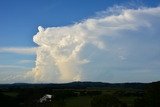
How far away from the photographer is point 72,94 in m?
145

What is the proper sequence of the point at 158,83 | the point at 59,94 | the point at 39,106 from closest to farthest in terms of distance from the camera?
the point at 158,83 → the point at 39,106 → the point at 59,94

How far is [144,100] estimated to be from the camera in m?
80.2

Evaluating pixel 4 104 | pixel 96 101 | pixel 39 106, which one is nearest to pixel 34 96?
pixel 39 106

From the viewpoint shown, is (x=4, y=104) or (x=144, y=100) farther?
(x=144, y=100)

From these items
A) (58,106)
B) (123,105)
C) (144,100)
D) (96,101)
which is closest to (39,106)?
(58,106)

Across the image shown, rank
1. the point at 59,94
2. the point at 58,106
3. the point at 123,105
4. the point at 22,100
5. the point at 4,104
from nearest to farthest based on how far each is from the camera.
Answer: the point at 4,104, the point at 123,105, the point at 58,106, the point at 22,100, the point at 59,94

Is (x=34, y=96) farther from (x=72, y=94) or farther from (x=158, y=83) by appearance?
(x=158, y=83)

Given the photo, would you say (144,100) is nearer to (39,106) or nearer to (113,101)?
(113,101)

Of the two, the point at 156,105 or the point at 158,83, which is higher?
the point at 158,83

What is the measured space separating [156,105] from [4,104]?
3246 centimetres

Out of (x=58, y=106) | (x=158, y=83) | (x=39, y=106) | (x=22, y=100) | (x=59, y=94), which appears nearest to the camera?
(x=158, y=83)

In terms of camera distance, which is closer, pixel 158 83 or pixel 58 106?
pixel 158 83

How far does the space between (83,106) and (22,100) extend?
99.4ft

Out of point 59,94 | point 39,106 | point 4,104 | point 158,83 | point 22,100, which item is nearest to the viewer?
point 4,104
